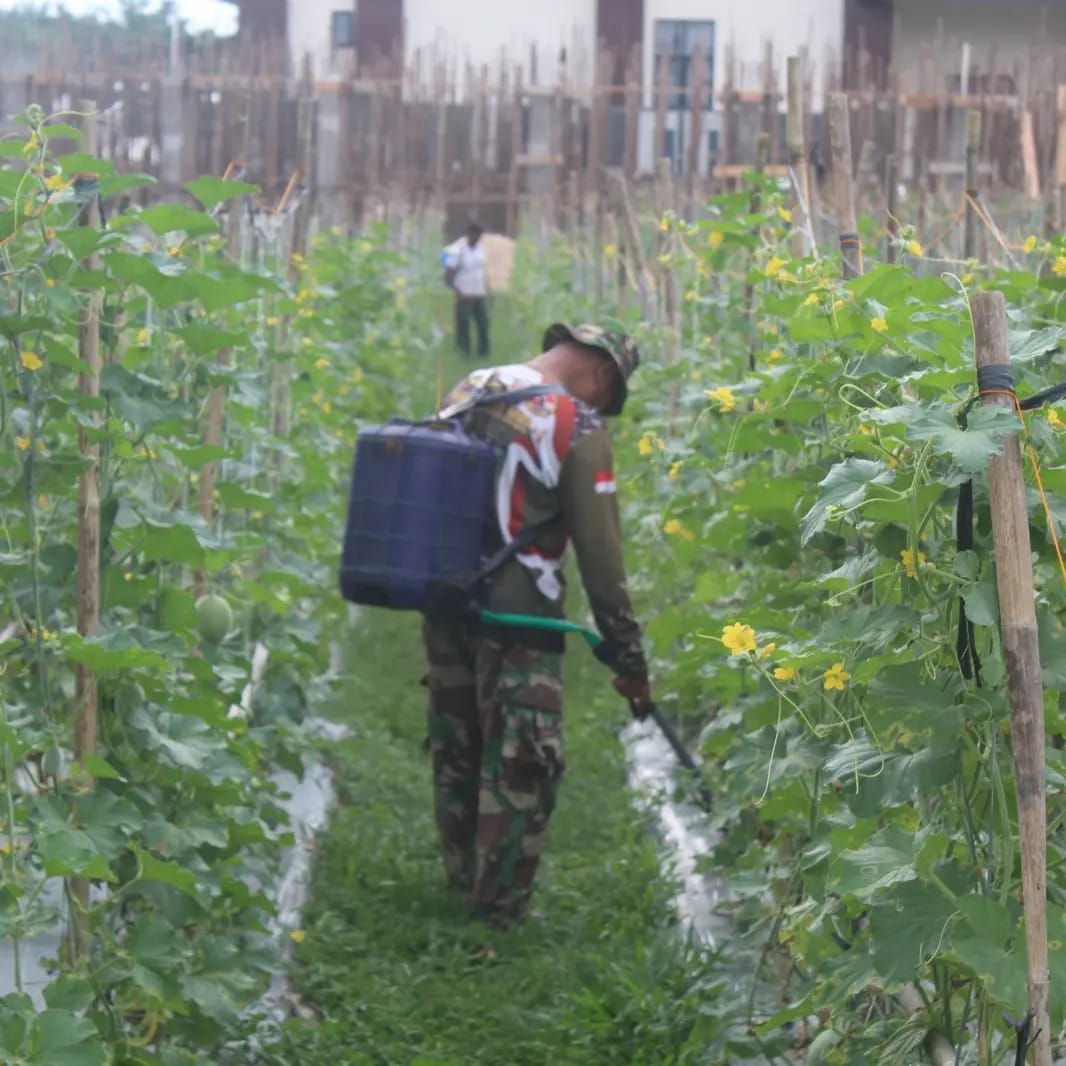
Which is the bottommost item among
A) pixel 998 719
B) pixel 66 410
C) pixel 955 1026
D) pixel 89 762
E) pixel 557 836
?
pixel 557 836

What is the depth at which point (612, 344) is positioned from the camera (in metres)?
5.25

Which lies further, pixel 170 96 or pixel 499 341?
pixel 170 96

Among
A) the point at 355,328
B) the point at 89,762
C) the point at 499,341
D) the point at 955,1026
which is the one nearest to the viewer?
the point at 955,1026

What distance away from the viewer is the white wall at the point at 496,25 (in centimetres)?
2966

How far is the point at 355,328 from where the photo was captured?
12047mm

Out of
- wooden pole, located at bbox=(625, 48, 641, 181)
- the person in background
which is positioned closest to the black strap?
the person in background

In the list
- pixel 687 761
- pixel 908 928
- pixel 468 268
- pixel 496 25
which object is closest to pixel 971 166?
pixel 687 761

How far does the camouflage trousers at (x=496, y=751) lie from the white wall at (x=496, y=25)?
25.1 m

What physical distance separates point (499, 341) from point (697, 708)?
14.7m

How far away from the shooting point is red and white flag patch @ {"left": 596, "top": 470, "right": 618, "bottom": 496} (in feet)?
16.6

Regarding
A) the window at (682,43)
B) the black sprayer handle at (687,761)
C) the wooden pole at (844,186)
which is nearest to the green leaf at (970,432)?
the wooden pole at (844,186)

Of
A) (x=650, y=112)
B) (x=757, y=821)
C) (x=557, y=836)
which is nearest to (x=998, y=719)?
(x=757, y=821)

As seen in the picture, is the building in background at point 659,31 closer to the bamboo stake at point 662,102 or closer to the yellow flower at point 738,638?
the bamboo stake at point 662,102

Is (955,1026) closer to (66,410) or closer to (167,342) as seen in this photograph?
(66,410)
